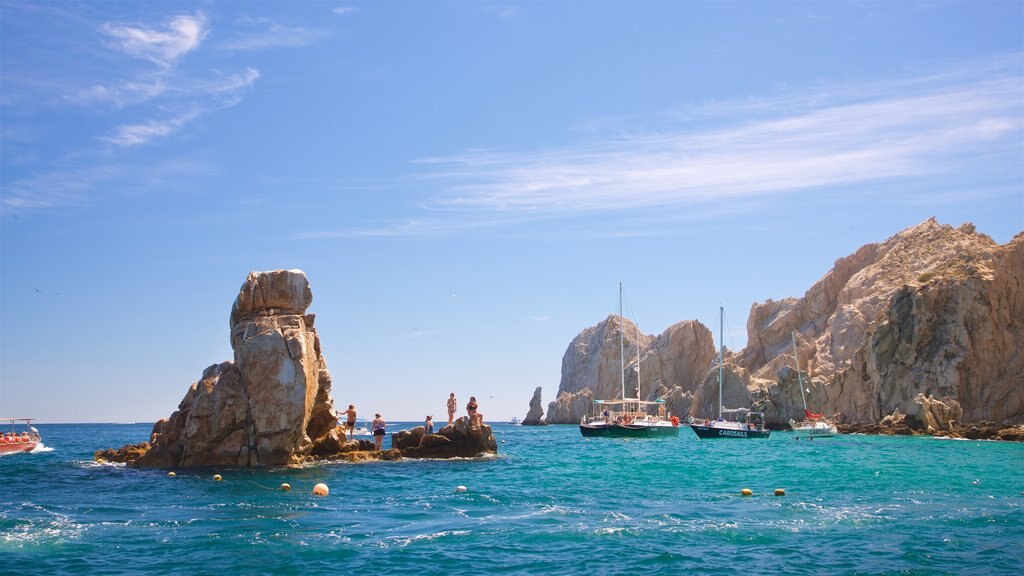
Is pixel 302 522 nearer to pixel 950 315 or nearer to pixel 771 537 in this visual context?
pixel 771 537

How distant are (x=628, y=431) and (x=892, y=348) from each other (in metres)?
34.3

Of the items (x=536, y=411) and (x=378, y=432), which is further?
(x=536, y=411)

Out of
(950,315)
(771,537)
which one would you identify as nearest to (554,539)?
(771,537)

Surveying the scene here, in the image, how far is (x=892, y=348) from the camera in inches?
3718

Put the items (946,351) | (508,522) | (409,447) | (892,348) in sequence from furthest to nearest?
(892,348) → (946,351) → (409,447) → (508,522)

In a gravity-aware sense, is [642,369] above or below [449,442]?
above

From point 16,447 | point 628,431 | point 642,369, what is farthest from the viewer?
point 642,369

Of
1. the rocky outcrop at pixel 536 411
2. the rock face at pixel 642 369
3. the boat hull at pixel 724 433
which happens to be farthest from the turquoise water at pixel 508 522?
the rocky outcrop at pixel 536 411

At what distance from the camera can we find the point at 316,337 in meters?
41.0

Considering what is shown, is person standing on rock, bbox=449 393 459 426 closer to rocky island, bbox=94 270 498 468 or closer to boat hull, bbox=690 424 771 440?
rocky island, bbox=94 270 498 468

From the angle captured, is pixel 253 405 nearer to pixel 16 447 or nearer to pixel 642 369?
pixel 16 447

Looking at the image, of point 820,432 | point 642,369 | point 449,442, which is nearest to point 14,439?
point 449,442

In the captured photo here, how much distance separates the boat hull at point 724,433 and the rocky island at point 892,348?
43.9 ft

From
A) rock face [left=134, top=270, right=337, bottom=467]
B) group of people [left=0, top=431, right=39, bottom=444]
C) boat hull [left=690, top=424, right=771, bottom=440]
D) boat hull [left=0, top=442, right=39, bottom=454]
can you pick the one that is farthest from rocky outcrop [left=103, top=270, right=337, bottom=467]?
boat hull [left=690, top=424, right=771, bottom=440]
